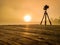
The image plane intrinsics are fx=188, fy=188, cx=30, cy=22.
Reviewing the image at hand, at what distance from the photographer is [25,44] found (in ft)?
56.4

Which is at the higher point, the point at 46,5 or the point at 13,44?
the point at 46,5

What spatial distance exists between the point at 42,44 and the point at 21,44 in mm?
1916

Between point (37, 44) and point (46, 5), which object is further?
point (46, 5)

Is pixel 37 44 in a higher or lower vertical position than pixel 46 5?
lower

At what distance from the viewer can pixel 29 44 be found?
673 inches

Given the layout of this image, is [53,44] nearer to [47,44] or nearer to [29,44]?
[47,44]

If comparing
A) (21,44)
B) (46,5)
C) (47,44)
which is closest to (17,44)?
(21,44)

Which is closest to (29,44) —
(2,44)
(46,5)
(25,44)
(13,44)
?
(25,44)

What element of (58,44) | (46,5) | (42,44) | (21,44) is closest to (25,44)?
(21,44)

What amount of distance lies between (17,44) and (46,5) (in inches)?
1556

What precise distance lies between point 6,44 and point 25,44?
1.83 metres

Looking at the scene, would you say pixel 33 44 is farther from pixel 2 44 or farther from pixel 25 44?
pixel 2 44

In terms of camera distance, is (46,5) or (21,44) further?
(46,5)

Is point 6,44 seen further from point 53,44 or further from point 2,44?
point 53,44
